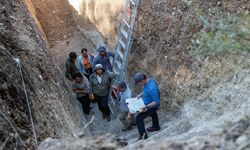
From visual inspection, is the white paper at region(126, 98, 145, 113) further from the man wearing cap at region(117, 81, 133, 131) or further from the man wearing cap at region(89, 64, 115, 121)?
the man wearing cap at region(89, 64, 115, 121)

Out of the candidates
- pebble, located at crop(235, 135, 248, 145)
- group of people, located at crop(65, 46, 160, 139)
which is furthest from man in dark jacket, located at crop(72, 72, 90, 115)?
pebble, located at crop(235, 135, 248, 145)

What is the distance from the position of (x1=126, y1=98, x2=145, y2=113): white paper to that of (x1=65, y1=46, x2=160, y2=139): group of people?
0.27 ft

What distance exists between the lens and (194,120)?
328 inches

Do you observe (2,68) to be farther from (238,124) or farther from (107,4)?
(107,4)

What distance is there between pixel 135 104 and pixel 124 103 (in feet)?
2.22

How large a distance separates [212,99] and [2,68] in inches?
148

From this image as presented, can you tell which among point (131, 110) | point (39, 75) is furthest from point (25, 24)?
point (131, 110)

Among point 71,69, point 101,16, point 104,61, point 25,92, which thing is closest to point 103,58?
point 104,61

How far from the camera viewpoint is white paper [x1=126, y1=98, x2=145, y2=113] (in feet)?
27.9

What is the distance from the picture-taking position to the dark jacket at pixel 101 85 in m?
9.41

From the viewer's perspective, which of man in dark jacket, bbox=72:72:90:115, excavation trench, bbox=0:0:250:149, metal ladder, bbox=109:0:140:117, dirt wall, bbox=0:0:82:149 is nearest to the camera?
dirt wall, bbox=0:0:82:149

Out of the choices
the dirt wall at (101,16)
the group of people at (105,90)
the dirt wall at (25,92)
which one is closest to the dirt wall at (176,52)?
the group of people at (105,90)

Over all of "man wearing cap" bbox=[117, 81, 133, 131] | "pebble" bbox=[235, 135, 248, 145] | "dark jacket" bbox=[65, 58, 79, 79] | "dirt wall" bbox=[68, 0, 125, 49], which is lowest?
"man wearing cap" bbox=[117, 81, 133, 131]

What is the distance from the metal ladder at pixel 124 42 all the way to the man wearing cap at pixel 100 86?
0.44 meters
